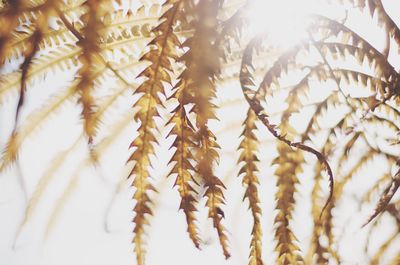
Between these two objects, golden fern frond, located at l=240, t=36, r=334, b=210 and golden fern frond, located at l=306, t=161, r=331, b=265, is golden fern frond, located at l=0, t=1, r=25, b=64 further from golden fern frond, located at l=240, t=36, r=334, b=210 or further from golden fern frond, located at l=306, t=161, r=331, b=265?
golden fern frond, located at l=306, t=161, r=331, b=265

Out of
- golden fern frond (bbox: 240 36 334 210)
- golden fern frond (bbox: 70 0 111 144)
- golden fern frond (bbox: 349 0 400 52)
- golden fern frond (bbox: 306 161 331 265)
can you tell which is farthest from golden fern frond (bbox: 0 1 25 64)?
golden fern frond (bbox: 306 161 331 265)

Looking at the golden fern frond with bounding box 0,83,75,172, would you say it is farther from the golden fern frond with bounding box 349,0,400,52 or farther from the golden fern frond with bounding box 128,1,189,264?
the golden fern frond with bounding box 349,0,400,52

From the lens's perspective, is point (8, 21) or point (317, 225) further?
point (317, 225)

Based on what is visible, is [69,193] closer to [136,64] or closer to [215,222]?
[136,64]

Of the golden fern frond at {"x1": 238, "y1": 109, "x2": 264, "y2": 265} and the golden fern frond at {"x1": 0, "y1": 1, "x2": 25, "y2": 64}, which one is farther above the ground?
the golden fern frond at {"x1": 0, "y1": 1, "x2": 25, "y2": 64}

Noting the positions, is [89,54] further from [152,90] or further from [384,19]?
[384,19]

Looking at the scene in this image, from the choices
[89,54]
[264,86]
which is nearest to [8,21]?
[89,54]

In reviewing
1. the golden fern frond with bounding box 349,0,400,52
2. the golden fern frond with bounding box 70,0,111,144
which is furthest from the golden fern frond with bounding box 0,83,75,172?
the golden fern frond with bounding box 349,0,400,52

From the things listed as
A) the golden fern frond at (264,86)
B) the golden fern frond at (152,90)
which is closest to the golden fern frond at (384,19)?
the golden fern frond at (264,86)

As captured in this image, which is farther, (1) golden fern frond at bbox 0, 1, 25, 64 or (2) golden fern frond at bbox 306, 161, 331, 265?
(2) golden fern frond at bbox 306, 161, 331, 265
